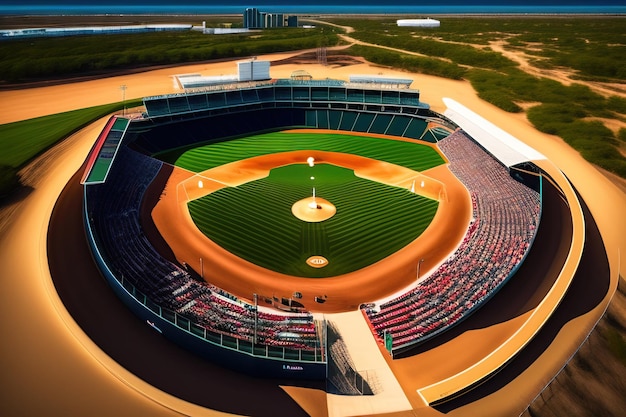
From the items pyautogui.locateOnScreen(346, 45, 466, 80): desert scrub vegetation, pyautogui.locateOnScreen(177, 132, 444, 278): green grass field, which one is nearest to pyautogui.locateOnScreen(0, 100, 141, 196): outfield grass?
pyautogui.locateOnScreen(177, 132, 444, 278): green grass field

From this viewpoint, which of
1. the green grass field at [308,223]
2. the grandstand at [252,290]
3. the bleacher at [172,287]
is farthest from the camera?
the green grass field at [308,223]

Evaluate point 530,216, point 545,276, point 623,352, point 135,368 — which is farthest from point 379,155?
point 135,368

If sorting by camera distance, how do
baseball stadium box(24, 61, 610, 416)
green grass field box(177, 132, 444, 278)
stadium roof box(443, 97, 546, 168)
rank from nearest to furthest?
baseball stadium box(24, 61, 610, 416) < green grass field box(177, 132, 444, 278) < stadium roof box(443, 97, 546, 168)

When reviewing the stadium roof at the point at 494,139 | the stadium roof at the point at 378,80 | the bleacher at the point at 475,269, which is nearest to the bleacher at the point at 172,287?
the bleacher at the point at 475,269

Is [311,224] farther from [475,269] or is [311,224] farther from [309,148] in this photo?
[309,148]

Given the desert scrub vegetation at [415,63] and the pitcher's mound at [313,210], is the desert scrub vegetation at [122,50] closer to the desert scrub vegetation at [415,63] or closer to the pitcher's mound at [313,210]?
the desert scrub vegetation at [415,63]

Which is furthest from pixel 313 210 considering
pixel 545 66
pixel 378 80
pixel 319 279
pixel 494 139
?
pixel 545 66

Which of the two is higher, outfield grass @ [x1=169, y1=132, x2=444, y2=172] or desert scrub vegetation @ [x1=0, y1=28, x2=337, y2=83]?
desert scrub vegetation @ [x1=0, y1=28, x2=337, y2=83]

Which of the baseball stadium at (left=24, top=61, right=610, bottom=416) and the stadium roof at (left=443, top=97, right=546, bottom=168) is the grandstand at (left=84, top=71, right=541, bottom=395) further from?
the stadium roof at (left=443, top=97, right=546, bottom=168)
